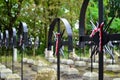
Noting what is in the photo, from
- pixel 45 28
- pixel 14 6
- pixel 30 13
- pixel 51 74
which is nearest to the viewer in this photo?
pixel 51 74

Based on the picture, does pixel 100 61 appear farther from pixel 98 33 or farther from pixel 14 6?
pixel 14 6

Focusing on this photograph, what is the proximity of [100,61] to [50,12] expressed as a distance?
87.3ft

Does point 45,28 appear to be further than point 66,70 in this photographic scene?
Yes

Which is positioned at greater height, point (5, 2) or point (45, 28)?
point (5, 2)

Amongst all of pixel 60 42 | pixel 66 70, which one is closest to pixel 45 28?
pixel 66 70

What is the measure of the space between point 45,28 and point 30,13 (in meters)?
2.73

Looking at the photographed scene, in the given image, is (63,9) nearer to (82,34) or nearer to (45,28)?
(45,28)

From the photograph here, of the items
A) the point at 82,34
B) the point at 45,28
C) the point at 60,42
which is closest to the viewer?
the point at 82,34

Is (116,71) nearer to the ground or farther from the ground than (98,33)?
nearer to the ground

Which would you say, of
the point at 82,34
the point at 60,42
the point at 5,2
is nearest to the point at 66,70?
the point at 60,42

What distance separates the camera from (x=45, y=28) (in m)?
32.5

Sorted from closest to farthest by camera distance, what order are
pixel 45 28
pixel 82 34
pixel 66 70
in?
pixel 82 34 → pixel 66 70 → pixel 45 28

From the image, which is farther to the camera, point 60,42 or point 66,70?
point 66,70

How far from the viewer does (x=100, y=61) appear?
15.2 ft
